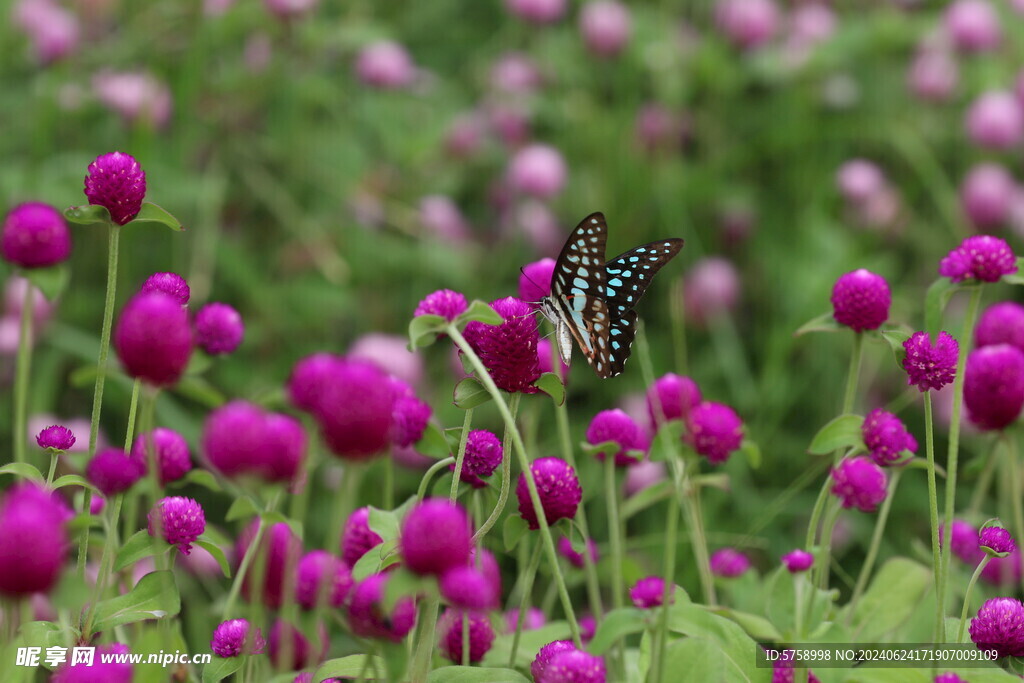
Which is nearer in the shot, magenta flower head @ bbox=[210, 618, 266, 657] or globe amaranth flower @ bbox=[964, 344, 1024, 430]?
magenta flower head @ bbox=[210, 618, 266, 657]

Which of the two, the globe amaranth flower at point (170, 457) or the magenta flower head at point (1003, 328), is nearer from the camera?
the globe amaranth flower at point (170, 457)

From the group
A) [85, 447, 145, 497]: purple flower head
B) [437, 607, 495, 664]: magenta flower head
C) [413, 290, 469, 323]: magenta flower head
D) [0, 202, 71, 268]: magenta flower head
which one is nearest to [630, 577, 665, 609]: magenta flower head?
[437, 607, 495, 664]: magenta flower head

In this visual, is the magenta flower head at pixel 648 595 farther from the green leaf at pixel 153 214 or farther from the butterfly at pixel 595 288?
the green leaf at pixel 153 214

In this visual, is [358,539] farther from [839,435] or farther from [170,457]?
[839,435]

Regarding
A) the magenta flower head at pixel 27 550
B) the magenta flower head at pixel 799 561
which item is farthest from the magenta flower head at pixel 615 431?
the magenta flower head at pixel 27 550

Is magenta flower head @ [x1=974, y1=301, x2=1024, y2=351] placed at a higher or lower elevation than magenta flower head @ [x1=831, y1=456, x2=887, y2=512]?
higher

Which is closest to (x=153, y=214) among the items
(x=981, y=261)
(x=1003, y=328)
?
(x=981, y=261)

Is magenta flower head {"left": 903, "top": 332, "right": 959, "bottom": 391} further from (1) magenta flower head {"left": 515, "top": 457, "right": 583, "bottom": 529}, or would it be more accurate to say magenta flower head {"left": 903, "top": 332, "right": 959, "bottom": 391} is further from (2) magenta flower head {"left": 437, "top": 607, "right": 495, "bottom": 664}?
(2) magenta flower head {"left": 437, "top": 607, "right": 495, "bottom": 664}
